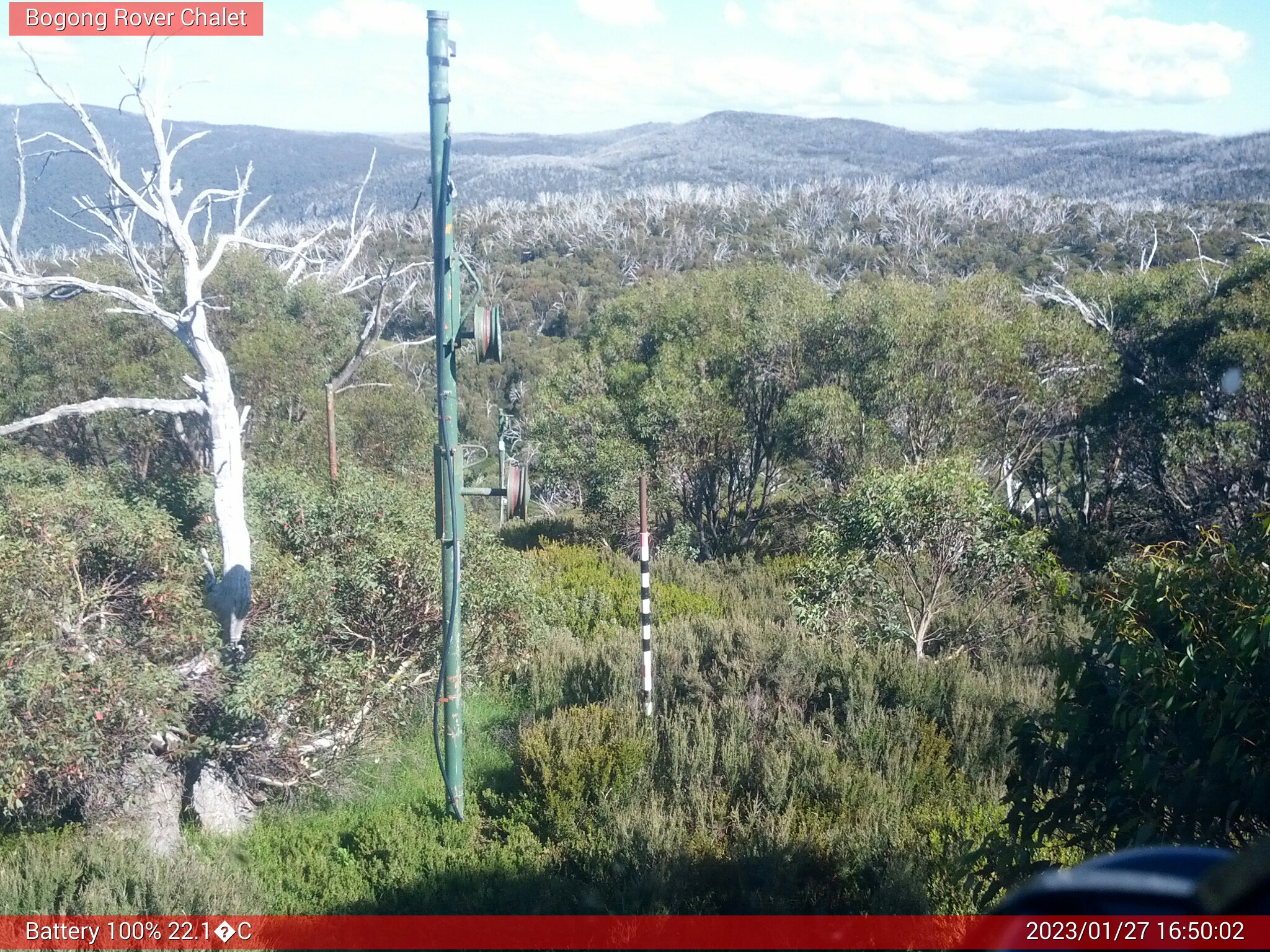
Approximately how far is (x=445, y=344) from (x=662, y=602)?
721 cm

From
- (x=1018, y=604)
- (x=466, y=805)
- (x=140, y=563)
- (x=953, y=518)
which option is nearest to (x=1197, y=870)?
(x=466, y=805)

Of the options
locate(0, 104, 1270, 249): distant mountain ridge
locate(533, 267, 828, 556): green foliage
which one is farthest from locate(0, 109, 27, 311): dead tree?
locate(533, 267, 828, 556): green foliage

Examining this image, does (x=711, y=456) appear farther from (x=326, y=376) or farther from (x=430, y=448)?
(x=326, y=376)

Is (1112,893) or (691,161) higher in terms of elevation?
(691,161)

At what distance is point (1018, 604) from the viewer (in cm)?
1016

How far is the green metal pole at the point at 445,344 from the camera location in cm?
582

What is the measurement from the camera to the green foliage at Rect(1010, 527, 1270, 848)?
3.20 m

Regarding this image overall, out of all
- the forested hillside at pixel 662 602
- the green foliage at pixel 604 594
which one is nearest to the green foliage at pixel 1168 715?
the forested hillside at pixel 662 602

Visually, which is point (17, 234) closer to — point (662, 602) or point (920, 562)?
point (662, 602)

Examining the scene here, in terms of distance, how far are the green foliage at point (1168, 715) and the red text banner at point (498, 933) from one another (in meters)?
1.09

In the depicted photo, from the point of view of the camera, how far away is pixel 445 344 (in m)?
5.98

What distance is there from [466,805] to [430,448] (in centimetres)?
1014

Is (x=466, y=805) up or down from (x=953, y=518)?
down

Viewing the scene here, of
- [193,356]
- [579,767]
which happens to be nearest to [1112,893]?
[579,767]
